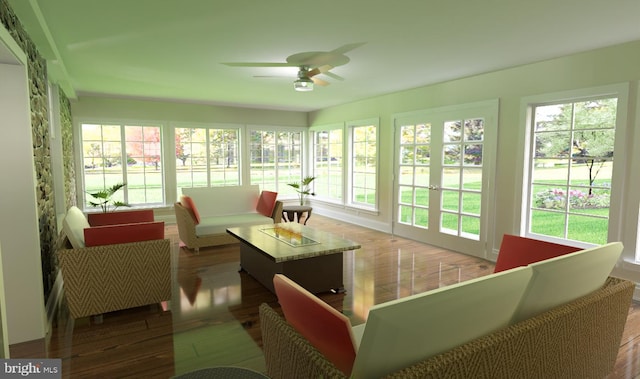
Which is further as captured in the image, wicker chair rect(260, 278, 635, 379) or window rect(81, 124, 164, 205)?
window rect(81, 124, 164, 205)

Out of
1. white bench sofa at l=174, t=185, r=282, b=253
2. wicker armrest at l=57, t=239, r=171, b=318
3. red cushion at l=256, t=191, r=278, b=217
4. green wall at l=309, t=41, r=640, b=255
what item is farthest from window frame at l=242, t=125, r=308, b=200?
wicker armrest at l=57, t=239, r=171, b=318

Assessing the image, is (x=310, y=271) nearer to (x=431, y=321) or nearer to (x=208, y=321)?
(x=208, y=321)

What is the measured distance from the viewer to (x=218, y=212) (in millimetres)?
5840

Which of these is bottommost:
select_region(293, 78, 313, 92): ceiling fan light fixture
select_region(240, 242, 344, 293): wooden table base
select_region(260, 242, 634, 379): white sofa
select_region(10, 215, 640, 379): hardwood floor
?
select_region(10, 215, 640, 379): hardwood floor

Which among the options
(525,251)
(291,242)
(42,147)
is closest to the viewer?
(525,251)

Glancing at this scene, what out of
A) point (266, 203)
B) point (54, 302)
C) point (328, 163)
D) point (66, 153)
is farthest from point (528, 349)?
point (328, 163)

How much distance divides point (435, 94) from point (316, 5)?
3.24 meters

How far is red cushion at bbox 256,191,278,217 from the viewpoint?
18.9 ft

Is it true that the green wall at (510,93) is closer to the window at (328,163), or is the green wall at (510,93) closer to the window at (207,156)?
the window at (328,163)

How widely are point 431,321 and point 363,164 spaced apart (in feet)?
18.9

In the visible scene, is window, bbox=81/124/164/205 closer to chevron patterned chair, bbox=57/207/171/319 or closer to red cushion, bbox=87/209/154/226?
red cushion, bbox=87/209/154/226

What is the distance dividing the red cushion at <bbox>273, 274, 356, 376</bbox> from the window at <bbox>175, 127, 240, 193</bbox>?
6215 mm

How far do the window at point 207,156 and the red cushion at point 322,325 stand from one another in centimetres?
622

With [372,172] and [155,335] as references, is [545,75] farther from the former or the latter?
[155,335]
